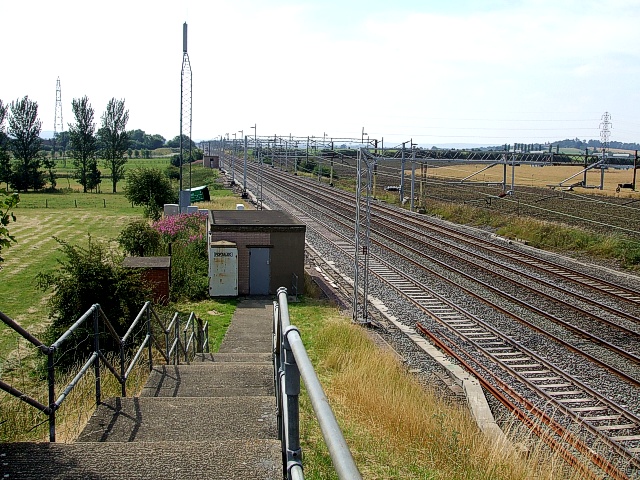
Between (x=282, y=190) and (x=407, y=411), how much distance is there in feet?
167

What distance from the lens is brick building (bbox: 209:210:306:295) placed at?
20828 millimetres

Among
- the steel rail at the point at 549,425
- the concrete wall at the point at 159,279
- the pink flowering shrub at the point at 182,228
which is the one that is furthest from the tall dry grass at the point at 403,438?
the pink flowering shrub at the point at 182,228

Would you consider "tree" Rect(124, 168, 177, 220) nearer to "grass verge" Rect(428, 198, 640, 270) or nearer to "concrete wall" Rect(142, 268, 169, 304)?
"grass verge" Rect(428, 198, 640, 270)

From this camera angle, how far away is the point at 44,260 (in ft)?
99.2

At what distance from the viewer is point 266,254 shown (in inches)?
826

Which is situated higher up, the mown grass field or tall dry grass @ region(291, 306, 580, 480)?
tall dry grass @ region(291, 306, 580, 480)

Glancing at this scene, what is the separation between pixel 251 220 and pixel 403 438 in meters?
16.8

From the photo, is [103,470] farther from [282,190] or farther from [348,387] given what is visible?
[282,190]

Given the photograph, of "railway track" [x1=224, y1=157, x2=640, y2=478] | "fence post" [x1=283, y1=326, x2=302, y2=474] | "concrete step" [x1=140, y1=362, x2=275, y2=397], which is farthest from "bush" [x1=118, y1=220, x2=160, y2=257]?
"fence post" [x1=283, y1=326, x2=302, y2=474]

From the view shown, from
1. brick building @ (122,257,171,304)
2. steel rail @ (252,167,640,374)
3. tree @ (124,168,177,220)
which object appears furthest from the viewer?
tree @ (124,168,177,220)

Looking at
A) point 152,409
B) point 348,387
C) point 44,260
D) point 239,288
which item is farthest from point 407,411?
point 44,260

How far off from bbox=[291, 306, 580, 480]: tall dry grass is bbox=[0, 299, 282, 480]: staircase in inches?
25.1

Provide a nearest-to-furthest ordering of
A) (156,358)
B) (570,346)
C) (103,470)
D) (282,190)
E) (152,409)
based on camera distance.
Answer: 1. (103,470)
2. (152,409)
3. (156,358)
4. (570,346)
5. (282,190)

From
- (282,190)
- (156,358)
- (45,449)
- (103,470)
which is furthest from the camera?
(282,190)
